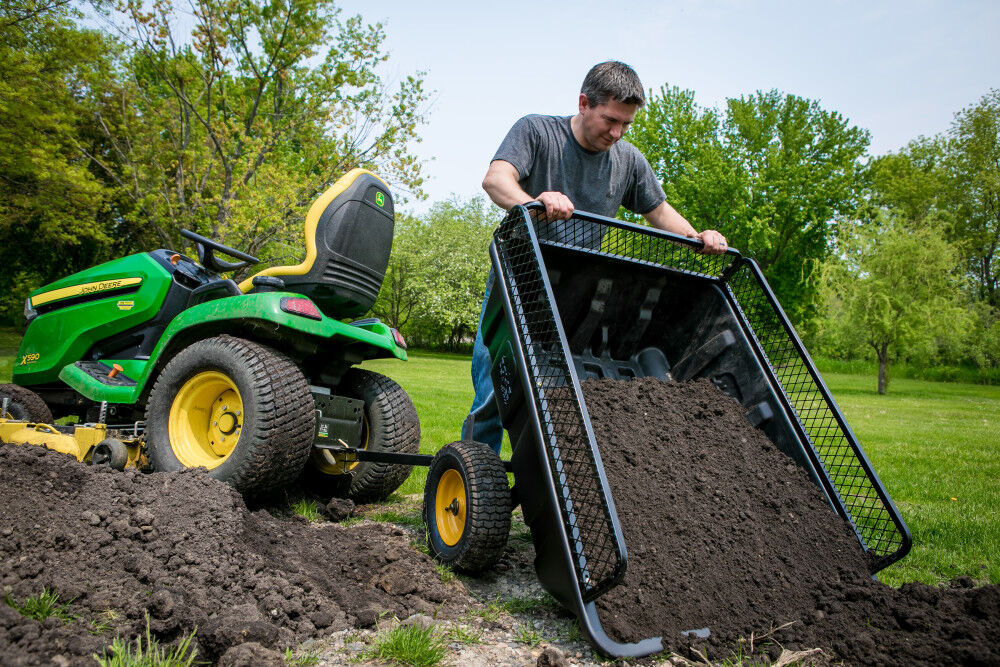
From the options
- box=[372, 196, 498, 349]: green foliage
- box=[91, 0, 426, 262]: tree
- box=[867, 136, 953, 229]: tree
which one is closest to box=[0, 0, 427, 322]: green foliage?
box=[91, 0, 426, 262]: tree

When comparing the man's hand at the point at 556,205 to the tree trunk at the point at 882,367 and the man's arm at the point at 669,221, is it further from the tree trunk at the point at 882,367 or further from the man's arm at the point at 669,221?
the tree trunk at the point at 882,367

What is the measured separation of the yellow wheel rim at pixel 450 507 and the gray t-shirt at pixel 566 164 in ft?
4.88

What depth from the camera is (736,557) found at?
2.28 meters

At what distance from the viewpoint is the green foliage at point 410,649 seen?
190 centimetres

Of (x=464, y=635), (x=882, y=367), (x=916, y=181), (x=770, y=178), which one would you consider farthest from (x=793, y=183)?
(x=464, y=635)

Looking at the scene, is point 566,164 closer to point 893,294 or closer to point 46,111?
point 46,111

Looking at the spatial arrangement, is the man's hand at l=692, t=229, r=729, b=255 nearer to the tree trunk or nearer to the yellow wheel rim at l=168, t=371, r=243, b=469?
the yellow wheel rim at l=168, t=371, r=243, b=469

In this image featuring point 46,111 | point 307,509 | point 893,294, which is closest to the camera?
point 307,509

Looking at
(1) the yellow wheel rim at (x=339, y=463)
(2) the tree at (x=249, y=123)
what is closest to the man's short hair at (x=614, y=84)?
(1) the yellow wheel rim at (x=339, y=463)

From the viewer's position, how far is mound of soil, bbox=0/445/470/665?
1.86m

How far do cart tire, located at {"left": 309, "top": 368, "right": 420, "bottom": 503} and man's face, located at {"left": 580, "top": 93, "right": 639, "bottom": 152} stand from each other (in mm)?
1757

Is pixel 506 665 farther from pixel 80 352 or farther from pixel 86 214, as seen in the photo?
pixel 86 214

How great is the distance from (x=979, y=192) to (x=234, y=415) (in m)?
47.8

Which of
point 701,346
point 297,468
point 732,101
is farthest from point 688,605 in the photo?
point 732,101
